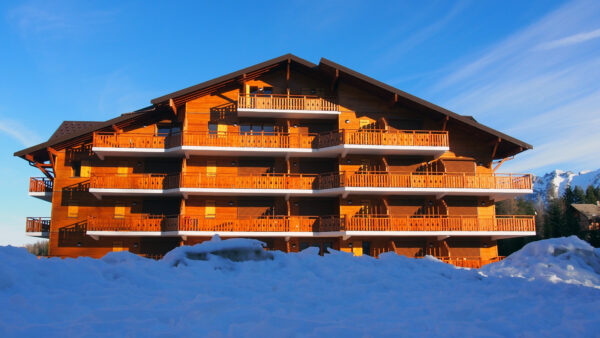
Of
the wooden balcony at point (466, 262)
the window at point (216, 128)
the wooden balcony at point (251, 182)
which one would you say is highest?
the window at point (216, 128)

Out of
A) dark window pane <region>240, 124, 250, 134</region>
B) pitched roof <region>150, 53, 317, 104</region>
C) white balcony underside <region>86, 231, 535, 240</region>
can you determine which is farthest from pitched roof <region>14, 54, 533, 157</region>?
white balcony underside <region>86, 231, 535, 240</region>

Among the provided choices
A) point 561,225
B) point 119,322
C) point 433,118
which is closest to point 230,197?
point 433,118

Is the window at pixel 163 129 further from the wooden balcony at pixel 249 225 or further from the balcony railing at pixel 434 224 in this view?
the balcony railing at pixel 434 224

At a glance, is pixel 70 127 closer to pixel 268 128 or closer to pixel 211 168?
pixel 211 168

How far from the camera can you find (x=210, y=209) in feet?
82.2

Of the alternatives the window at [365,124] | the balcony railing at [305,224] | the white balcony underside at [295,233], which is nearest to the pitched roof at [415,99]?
the window at [365,124]

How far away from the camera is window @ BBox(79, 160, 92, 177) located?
2542 cm

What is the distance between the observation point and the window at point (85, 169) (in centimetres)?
2542

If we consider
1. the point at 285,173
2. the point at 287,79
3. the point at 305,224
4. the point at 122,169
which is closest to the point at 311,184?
the point at 285,173

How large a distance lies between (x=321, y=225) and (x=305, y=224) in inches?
34.2

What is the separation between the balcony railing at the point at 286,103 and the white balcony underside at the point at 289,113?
A: 0.89 feet

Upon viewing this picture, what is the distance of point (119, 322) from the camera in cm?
449

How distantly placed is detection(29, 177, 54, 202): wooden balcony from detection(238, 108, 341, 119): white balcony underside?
479 inches

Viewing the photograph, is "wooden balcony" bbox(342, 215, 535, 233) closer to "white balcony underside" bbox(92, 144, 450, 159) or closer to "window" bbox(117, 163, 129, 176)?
"white balcony underside" bbox(92, 144, 450, 159)
